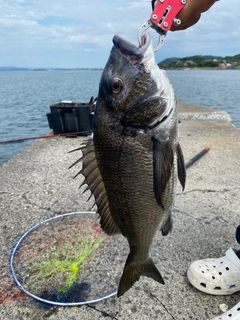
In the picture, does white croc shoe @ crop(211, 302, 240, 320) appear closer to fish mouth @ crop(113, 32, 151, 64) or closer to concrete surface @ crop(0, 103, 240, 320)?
concrete surface @ crop(0, 103, 240, 320)

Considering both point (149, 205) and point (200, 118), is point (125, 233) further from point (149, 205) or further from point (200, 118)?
point (200, 118)

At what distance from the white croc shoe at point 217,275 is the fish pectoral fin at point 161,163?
40.0 inches

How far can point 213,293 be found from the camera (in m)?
2.27

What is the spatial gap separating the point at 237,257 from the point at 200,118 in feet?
23.0

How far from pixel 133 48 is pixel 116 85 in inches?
8.6

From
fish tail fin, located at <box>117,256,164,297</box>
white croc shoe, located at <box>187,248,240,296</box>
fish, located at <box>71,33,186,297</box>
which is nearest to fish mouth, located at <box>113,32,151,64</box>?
fish, located at <box>71,33,186,297</box>

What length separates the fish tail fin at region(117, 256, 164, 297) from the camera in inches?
75.9

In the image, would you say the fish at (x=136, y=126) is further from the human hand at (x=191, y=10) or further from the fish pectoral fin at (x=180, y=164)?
the human hand at (x=191, y=10)

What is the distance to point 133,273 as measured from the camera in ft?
6.42

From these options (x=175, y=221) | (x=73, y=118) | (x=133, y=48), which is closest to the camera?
(x=133, y=48)

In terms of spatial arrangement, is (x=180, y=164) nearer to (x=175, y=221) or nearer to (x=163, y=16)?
(x=163, y=16)

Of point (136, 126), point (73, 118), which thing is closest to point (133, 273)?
point (136, 126)

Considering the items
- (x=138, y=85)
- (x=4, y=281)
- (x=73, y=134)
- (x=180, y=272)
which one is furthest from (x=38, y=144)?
(x=138, y=85)

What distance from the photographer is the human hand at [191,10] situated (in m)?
1.87
